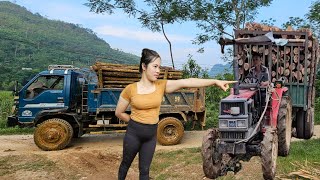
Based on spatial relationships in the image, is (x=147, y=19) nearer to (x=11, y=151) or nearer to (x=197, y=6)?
(x=197, y=6)

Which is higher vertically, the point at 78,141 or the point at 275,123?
the point at 275,123

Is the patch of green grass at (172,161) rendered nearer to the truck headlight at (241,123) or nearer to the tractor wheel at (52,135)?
the truck headlight at (241,123)

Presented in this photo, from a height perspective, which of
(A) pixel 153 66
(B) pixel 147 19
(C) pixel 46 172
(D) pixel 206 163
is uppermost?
(B) pixel 147 19

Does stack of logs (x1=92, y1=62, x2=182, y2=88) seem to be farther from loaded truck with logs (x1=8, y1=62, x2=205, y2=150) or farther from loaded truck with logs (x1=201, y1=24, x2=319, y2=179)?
loaded truck with logs (x1=201, y1=24, x2=319, y2=179)

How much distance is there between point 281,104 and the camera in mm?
7672

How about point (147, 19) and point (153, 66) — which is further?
point (147, 19)

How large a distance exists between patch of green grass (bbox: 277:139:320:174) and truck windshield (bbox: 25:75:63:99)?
6.73 meters

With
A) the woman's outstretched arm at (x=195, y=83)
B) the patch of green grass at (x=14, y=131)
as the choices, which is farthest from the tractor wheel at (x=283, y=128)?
the patch of green grass at (x=14, y=131)

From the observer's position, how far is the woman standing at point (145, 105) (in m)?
4.08

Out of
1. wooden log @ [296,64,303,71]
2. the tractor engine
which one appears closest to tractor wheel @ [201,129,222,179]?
the tractor engine

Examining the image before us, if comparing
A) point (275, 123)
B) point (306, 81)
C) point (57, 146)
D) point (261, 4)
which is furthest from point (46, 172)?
point (261, 4)

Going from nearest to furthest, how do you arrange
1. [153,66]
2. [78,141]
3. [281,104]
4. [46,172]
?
[153,66] → [281,104] → [46,172] → [78,141]

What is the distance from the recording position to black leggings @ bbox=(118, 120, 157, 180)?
4082 millimetres

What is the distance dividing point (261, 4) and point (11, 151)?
14911 millimetres
